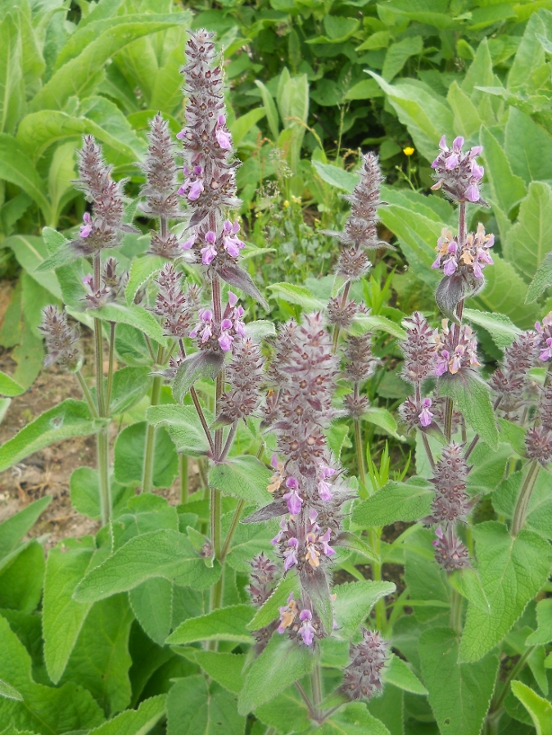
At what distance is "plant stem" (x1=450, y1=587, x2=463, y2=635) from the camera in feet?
7.68

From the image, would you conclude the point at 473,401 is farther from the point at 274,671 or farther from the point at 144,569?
the point at 144,569

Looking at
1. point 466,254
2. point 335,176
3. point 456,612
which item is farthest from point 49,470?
point 466,254

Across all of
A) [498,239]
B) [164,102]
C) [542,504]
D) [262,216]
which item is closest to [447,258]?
[542,504]

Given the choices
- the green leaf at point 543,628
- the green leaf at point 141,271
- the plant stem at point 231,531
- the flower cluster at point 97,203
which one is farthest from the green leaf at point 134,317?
the green leaf at point 543,628

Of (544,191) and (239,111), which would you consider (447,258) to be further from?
(239,111)

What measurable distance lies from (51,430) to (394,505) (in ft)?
3.83

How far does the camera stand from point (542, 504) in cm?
228

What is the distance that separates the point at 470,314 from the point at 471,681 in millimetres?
1205

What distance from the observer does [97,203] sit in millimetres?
2057

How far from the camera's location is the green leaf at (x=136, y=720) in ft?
7.08

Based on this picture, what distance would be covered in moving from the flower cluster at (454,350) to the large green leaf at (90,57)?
10.8ft

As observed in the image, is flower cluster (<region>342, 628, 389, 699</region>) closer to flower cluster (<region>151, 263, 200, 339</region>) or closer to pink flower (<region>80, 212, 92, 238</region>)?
flower cluster (<region>151, 263, 200, 339</region>)

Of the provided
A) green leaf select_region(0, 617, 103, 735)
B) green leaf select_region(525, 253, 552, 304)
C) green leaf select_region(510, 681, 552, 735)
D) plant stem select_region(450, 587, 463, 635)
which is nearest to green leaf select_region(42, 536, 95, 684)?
green leaf select_region(0, 617, 103, 735)

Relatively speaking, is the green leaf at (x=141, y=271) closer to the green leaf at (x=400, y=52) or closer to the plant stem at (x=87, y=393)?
the plant stem at (x=87, y=393)
